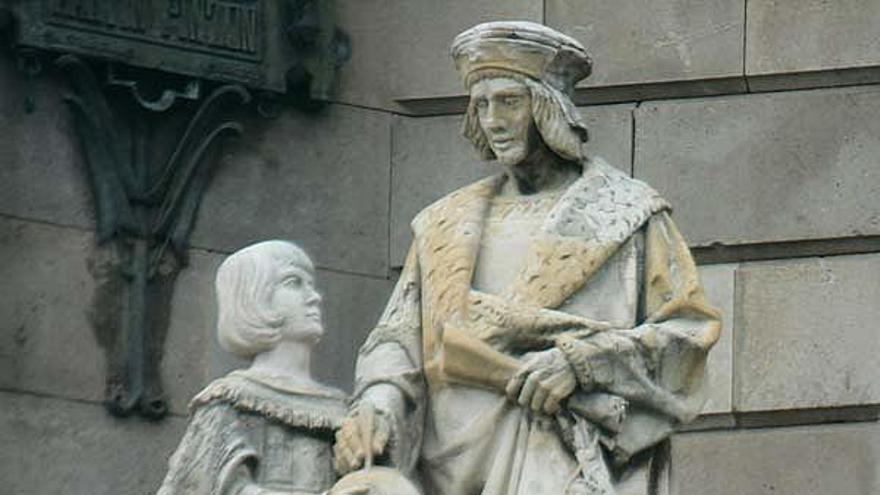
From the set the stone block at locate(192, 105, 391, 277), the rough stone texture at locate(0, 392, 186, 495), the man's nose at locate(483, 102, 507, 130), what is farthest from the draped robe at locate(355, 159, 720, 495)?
the stone block at locate(192, 105, 391, 277)

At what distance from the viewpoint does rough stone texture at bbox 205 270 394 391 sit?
35.2m

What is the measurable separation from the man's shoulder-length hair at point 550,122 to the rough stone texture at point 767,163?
257cm

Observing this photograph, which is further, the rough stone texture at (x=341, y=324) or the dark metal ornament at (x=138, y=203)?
the rough stone texture at (x=341, y=324)

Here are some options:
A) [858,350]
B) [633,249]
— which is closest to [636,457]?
[633,249]

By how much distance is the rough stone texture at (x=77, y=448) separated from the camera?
A: 34.8m

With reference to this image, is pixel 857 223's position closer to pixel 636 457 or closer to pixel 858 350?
pixel 858 350

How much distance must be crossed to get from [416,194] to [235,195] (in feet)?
2.24

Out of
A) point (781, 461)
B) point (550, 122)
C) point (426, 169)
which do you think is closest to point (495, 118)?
point (550, 122)

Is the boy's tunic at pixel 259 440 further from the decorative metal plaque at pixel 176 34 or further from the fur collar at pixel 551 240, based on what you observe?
the decorative metal plaque at pixel 176 34

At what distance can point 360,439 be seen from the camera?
32.3 metres

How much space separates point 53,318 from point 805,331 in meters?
2.44

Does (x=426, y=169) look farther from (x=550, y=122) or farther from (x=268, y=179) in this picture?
(x=550, y=122)

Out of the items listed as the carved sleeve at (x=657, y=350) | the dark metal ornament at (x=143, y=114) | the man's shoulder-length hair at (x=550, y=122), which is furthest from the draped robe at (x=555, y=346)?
the dark metal ornament at (x=143, y=114)

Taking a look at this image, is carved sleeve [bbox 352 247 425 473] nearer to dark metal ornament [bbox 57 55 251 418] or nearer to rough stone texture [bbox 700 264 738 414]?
dark metal ornament [bbox 57 55 251 418]
